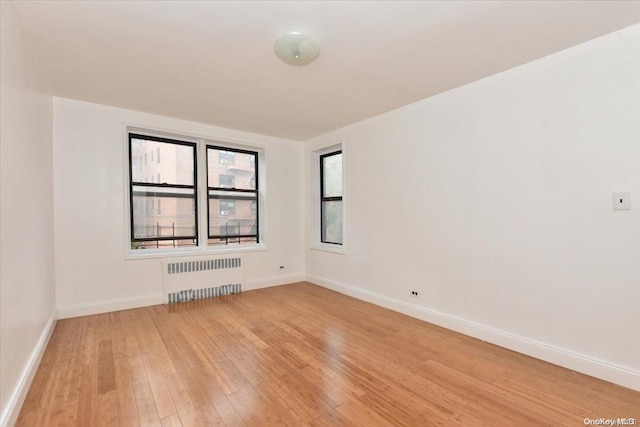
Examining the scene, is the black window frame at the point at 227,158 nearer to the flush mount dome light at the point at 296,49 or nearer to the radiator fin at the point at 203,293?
the radiator fin at the point at 203,293

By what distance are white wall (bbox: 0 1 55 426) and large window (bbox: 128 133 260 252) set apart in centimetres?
124

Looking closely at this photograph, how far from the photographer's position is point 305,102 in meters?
3.50

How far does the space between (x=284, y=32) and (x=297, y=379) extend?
2.56m

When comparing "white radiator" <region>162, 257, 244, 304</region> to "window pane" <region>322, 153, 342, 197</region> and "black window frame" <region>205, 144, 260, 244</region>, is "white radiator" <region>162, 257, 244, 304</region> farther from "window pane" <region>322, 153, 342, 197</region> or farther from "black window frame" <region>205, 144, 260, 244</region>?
"window pane" <region>322, 153, 342, 197</region>

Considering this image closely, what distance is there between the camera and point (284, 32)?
7.07ft

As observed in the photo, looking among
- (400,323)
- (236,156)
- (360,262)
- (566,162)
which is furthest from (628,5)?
(236,156)

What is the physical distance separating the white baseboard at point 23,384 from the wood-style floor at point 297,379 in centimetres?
6

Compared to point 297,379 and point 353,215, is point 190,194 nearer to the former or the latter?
point 353,215

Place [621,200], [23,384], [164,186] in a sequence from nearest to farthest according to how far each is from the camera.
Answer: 1. [23,384]
2. [621,200]
3. [164,186]

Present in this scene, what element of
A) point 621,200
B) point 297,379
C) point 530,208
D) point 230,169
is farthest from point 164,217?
point 621,200

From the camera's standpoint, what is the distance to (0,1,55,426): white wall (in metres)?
1.71

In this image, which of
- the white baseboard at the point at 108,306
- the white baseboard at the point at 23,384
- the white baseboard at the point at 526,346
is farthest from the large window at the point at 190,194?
the white baseboard at the point at 526,346

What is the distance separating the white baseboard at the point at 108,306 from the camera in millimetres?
3468

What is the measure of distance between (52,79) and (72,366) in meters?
2.70
